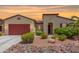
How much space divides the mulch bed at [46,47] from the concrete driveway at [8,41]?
0.07m

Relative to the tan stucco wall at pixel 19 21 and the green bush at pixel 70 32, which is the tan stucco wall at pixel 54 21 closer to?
the green bush at pixel 70 32

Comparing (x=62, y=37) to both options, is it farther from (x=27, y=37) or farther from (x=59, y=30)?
(x=27, y=37)

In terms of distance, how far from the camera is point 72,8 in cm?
1193

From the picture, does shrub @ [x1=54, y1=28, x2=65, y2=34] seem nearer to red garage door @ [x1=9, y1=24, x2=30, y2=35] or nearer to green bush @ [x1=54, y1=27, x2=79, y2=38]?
green bush @ [x1=54, y1=27, x2=79, y2=38]

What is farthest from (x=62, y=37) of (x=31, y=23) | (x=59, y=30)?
(x=31, y=23)

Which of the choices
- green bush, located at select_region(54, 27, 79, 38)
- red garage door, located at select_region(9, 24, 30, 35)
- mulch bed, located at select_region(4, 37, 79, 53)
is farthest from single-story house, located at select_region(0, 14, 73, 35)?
mulch bed, located at select_region(4, 37, 79, 53)

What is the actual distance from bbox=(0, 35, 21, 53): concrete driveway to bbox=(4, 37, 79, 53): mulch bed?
2.9 inches

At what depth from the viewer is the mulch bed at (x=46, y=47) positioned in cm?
1192

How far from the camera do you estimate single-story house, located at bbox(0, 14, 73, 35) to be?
11.9 meters

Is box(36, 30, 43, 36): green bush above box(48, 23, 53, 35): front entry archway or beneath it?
beneath

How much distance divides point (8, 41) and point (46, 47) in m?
0.78

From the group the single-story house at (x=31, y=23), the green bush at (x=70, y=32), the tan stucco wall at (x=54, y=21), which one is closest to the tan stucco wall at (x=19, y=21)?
the single-story house at (x=31, y=23)
